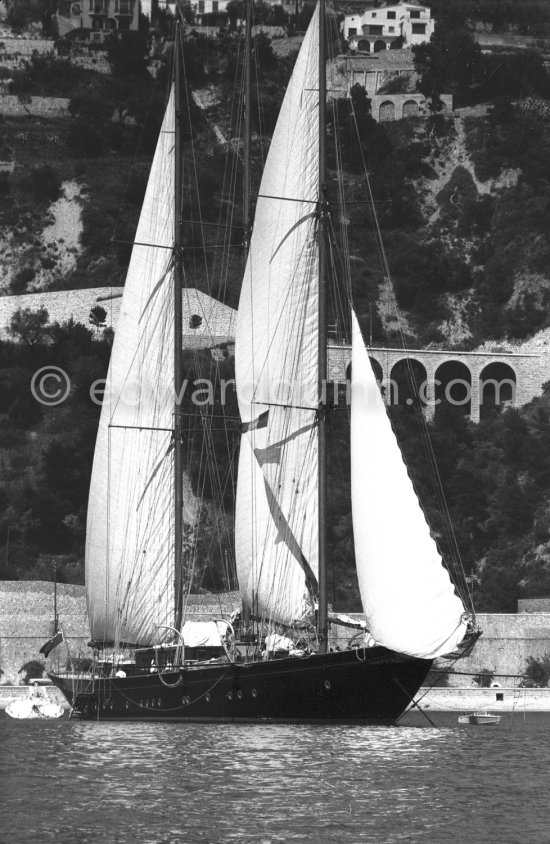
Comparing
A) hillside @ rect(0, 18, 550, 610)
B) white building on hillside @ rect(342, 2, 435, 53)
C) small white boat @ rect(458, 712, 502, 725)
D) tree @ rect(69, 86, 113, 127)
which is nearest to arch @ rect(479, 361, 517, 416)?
hillside @ rect(0, 18, 550, 610)

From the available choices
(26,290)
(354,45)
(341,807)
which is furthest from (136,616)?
(354,45)

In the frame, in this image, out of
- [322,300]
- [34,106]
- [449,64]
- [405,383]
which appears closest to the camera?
[322,300]

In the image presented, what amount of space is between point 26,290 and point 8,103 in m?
15.7

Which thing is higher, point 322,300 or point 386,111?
point 386,111

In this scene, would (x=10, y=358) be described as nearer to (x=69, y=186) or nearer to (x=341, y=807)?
(x=69, y=186)

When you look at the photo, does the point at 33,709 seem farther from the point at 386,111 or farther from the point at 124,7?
the point at 124,7

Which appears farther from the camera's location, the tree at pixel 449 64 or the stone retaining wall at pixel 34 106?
the tree at pixel 449 64

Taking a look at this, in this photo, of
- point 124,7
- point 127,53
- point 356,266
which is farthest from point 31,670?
point 124,7

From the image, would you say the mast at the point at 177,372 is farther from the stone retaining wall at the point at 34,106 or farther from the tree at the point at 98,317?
the stone retaining wall at the point at 34,106

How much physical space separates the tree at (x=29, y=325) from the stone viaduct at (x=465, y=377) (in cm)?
1590

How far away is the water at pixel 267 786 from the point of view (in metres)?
28.9

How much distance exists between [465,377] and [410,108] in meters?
31.6

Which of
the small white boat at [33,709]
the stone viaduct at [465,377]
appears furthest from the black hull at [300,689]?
the stone viaduct at [465,377]

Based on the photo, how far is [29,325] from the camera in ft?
320
